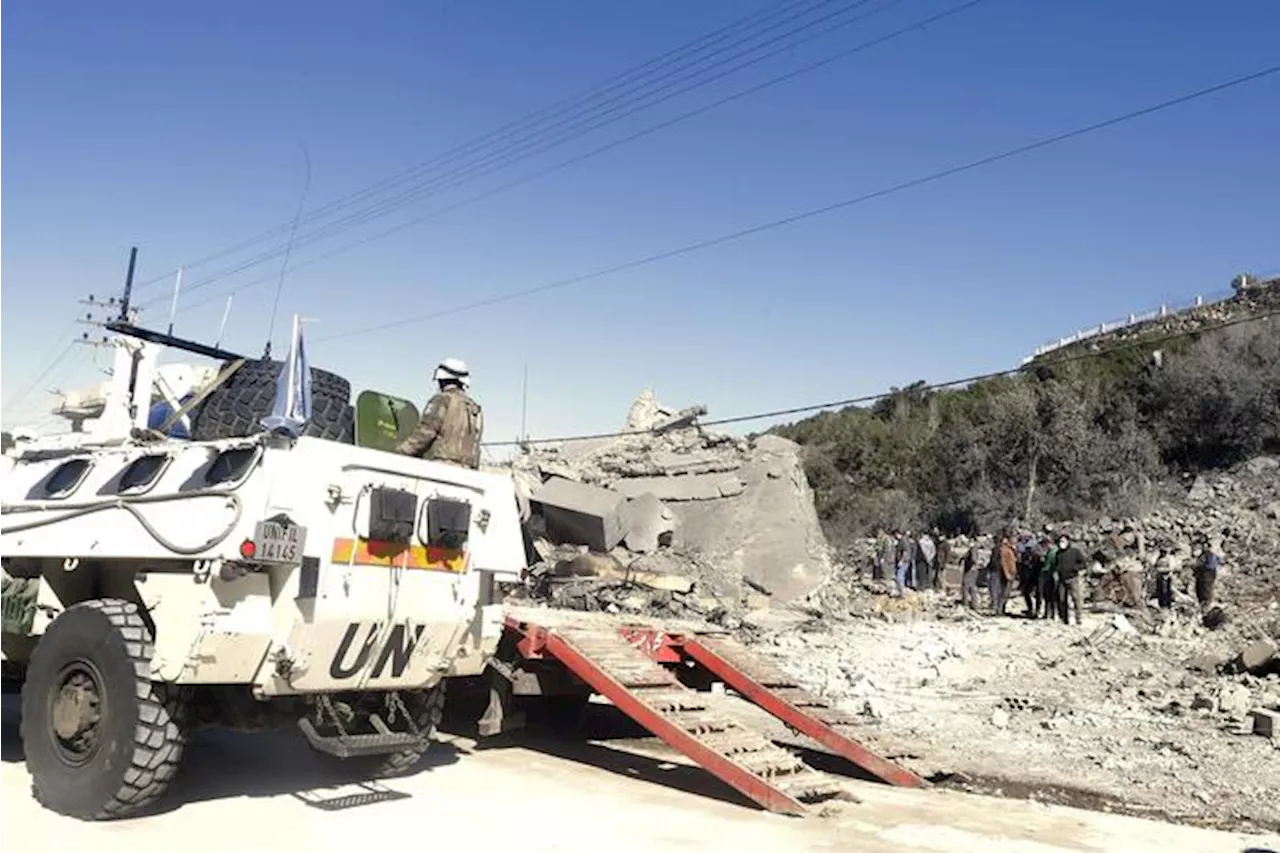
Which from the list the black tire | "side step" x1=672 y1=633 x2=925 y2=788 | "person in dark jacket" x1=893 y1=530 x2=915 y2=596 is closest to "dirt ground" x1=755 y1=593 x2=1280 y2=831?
"side step" x1=672 y1=633 x2=925 y2=788

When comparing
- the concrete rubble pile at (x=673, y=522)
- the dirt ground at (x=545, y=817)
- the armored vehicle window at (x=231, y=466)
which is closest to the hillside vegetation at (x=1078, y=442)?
the concrete rubble pile at (x=673, y=522)

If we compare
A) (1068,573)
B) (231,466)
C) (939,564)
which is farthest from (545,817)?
(939,564)

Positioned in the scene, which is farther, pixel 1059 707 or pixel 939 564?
pixel 939 564

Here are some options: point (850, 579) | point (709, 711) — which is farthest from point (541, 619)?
point (850, 579)

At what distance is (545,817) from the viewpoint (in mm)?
6785

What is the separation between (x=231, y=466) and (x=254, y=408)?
1.52 meters

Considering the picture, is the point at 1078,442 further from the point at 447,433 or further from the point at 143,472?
the point at 143,472

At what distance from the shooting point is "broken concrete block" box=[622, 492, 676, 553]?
20.5 m

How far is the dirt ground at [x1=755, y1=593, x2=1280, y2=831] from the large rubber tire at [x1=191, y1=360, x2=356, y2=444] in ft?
15.7

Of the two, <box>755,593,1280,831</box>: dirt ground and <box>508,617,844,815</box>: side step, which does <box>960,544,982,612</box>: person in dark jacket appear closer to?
<box>755,593,1280,831</box>: dirt ground

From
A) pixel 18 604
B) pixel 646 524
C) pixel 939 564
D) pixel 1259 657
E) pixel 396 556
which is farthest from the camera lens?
pixel 939 564

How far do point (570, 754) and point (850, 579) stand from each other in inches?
722

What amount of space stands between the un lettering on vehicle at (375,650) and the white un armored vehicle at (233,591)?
14 mm

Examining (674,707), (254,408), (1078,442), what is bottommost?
(674,707)
